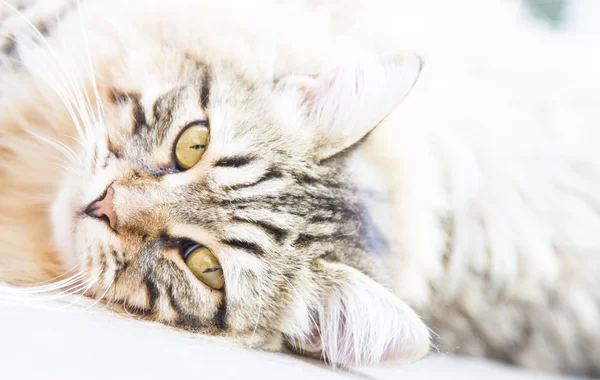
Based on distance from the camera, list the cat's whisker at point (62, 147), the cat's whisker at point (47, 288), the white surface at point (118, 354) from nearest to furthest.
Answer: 1. the white surface at point (118, 354)
2. the cat's whisker at point (47, 288)
3. the cat's whisker at point (62, 147)

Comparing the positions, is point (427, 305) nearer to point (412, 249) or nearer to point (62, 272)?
point (412, 249)

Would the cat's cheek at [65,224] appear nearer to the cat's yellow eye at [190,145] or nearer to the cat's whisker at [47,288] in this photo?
the cat's whisker at [47,288]

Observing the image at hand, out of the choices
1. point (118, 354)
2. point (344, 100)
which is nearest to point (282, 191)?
point (344, 100)

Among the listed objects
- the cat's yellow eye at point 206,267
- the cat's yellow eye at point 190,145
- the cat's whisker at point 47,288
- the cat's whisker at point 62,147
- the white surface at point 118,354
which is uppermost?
the cat's yellow eye at point 190,145

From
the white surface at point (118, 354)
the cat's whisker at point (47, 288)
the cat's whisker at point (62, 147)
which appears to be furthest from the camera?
the cat's whisker at point (62, 147)

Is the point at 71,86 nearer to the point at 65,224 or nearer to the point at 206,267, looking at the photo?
the point at 65,224

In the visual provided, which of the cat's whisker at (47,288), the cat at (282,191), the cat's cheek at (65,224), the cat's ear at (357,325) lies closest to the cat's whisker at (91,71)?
the cat at (282,191)

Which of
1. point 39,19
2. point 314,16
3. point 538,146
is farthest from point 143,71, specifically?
point 538,146

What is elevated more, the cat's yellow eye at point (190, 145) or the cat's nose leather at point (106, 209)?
the cat's yellow eye at point (190, 145)
